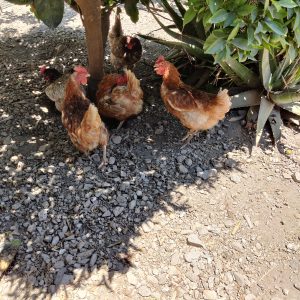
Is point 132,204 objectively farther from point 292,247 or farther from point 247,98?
point 247,98

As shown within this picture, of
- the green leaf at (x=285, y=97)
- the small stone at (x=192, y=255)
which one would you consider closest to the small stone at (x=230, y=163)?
the green leaf at (x=285, y=97)

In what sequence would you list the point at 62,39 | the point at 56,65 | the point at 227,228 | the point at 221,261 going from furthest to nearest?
the point at 62,39
the point at 56,65
the point at 227,228
the point at 221,261

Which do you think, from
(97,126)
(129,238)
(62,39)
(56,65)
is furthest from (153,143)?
(62,39)

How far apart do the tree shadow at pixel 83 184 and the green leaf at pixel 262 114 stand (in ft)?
0.47

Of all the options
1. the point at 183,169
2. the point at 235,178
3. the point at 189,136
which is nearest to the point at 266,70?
the point at 189,136

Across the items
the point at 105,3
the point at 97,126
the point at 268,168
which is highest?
the point at 105,3

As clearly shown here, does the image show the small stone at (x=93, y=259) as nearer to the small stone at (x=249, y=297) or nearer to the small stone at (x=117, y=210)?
the small stone at (x=117, y=210)

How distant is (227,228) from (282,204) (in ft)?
1.96

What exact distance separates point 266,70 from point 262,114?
437mm

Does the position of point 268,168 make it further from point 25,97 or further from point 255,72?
point 25,97

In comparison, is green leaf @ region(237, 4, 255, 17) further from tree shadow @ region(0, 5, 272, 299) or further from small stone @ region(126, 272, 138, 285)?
small stone @ region(126, 272, 138, 285)

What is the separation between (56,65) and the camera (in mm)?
4922

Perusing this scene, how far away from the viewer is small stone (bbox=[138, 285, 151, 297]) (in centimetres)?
274

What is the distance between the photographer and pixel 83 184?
3.38 meters
